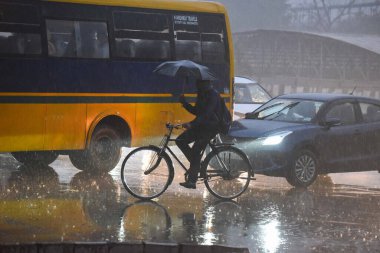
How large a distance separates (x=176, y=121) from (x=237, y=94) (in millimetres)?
9172

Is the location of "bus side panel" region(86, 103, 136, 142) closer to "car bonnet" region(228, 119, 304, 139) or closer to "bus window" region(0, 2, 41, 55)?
"bus window" region(0, 2, 41, 55)

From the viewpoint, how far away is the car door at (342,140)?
14.6 m

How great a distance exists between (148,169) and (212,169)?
38.3 inches

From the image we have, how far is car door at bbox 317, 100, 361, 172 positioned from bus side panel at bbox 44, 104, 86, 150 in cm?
405

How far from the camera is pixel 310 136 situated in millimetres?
14312

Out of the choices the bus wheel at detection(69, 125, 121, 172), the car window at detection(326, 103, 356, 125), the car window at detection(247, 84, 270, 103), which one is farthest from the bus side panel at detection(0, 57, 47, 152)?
the car window at detection(247, 84, 270, 103)

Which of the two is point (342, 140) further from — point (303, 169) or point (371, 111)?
point (371, 111)

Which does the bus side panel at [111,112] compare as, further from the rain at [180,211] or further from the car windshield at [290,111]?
the car windshield at [290,111]

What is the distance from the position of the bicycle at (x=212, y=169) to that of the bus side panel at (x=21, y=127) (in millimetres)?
2383

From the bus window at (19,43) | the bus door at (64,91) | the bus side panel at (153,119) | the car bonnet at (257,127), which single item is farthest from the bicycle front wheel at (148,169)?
the bus side panel at (153,119)

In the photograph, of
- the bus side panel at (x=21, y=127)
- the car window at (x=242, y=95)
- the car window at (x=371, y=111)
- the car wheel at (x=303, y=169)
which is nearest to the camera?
the bus side panel at (x=21, y=127)

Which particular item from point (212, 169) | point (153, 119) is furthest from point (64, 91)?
point (212, 169)

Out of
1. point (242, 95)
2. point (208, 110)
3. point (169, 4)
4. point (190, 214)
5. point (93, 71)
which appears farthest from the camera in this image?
point (242, 95)

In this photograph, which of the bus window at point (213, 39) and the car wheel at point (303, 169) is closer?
the car wheel at point (303, 169)
